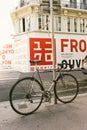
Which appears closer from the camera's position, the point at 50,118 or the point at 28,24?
the point at 50,118

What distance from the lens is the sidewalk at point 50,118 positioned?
4887 millimetres

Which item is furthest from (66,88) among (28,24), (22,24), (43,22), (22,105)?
(22,24)

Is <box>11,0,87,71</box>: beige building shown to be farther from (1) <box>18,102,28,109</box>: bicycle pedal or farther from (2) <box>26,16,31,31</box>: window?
(1) <box>18,102,28,109</box>: bicycle pedal

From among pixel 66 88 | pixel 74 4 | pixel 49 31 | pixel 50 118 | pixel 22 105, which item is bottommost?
pixel 50 118

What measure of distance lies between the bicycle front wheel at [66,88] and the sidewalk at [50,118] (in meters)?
0.19

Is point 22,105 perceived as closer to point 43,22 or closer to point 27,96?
point 27,96

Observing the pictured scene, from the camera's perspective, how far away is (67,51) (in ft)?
100

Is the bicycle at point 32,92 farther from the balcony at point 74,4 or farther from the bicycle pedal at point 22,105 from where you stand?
the balcony at point 74,4

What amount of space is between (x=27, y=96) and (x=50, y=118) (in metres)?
0.74

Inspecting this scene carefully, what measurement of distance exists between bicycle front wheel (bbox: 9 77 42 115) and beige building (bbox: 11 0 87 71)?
21.6 metres

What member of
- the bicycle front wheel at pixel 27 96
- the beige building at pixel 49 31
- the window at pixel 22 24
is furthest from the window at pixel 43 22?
the bicycle front wheel at pixel 27 96

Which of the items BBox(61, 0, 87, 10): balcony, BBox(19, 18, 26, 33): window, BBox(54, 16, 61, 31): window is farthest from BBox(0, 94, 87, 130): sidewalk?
BBox(61, 0, 87, 10): balcony

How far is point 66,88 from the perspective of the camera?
669cm

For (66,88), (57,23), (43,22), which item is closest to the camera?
(66,88)
